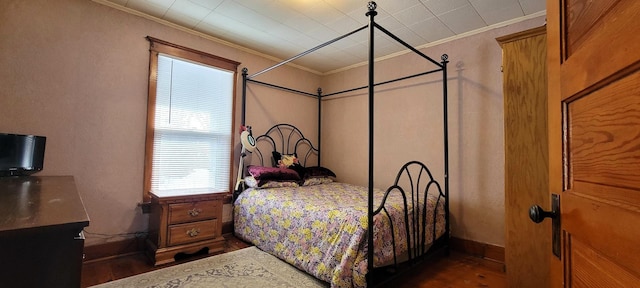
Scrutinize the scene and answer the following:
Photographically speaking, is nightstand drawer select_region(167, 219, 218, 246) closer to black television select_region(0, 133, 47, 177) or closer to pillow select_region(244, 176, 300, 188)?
pillow select_region(244, 176, 300, 188)

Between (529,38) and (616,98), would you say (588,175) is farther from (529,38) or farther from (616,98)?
(529,38)

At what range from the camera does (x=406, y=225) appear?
209cm

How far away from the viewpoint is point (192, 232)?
248 cm

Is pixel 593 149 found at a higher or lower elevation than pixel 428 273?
higher

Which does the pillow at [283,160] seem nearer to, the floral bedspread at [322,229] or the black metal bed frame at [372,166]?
the black metal bed frame at [372,166]

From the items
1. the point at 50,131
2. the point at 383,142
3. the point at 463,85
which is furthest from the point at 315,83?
the point at 50,131

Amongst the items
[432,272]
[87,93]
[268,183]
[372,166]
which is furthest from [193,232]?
[432,272]

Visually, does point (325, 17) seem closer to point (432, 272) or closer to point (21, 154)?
point (432, 272)

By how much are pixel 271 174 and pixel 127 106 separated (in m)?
1.51

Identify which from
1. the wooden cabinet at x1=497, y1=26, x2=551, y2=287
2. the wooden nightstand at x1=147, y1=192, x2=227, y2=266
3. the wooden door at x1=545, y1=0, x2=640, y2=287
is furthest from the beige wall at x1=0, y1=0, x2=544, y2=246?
the wooden door at x1=545, y1=0, x2=640, y2=287

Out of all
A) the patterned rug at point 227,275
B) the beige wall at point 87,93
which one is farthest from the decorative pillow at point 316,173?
the beige wall at point 87,93

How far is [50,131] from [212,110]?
1.32 meters

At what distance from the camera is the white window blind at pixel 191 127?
2713mm

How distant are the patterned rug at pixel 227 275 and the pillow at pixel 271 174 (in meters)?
0.83
